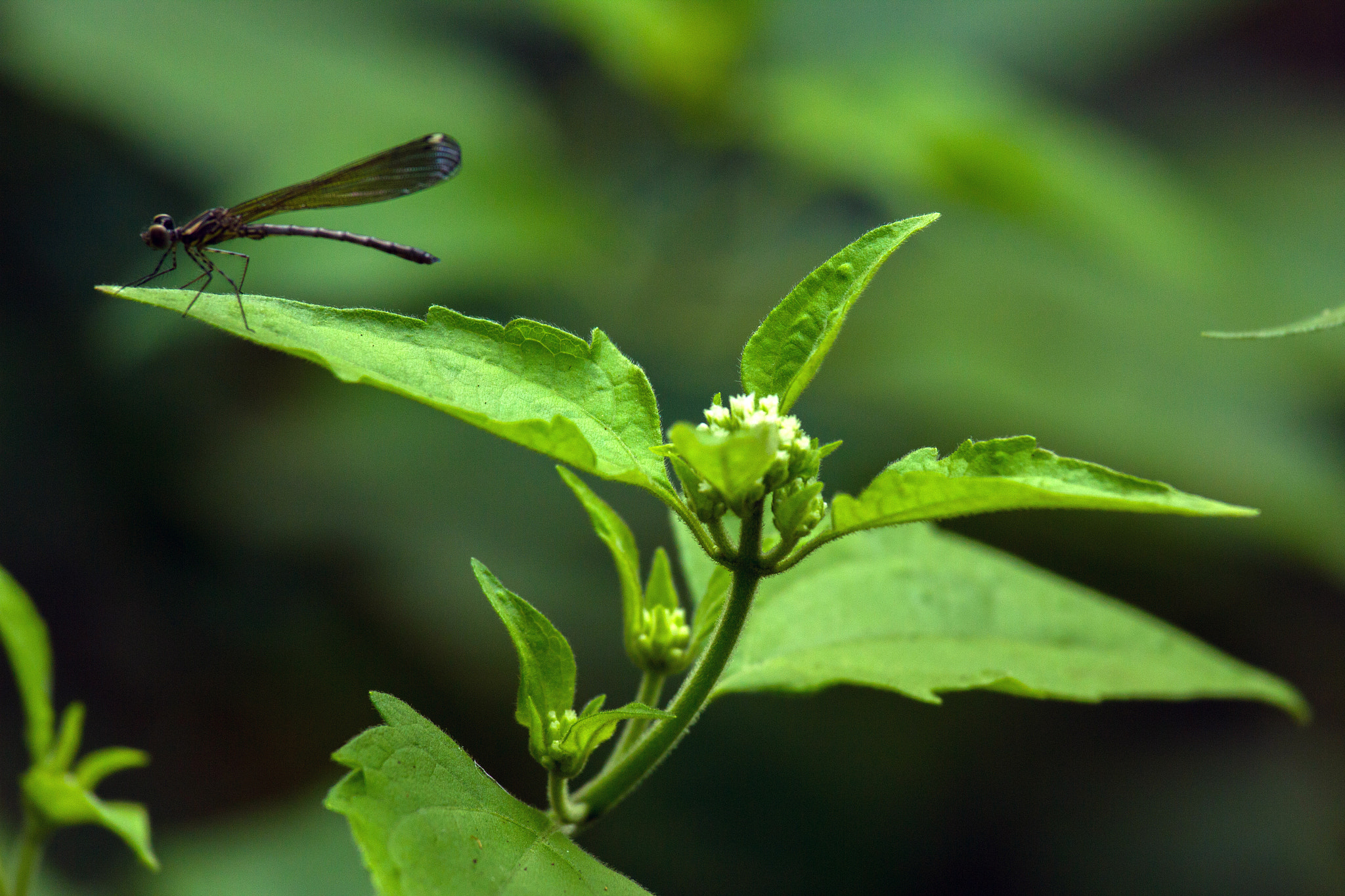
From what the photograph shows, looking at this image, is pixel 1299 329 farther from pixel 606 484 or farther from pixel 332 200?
pixel 606 484

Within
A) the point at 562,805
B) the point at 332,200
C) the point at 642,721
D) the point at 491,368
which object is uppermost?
the point at 332,200

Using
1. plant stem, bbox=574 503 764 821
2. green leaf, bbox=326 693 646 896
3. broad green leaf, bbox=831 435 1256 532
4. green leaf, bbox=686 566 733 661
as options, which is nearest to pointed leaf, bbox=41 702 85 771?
green leaf, bbox=326 693 646 896

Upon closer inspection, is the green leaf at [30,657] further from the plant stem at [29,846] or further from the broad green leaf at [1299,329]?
the broad green leaf at [1299,329]

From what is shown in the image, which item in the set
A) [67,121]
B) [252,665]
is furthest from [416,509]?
[67,121]

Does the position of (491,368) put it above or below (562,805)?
above

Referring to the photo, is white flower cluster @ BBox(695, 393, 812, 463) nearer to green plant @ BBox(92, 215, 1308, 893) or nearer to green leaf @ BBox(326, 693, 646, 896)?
green plant @ BBox(92, 215, 1308, 893)

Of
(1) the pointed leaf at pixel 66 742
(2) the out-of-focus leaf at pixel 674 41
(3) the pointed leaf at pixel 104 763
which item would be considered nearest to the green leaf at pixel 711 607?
(3) the pointed leaf at pixel 104 763

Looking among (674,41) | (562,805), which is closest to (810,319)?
(562,805)
